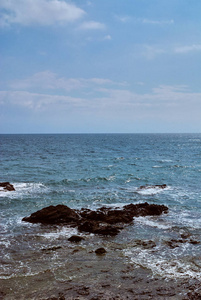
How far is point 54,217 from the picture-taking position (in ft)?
70.0

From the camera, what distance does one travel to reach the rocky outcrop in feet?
63.9

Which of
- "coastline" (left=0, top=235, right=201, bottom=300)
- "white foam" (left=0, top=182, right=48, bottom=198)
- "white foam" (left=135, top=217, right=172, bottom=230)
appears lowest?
"white foam" (left=135, top=217, right=172, bottom=230)

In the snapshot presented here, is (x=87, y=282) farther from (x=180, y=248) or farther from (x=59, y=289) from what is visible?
(x=180, y=248)

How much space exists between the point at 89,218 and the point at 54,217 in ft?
9.71

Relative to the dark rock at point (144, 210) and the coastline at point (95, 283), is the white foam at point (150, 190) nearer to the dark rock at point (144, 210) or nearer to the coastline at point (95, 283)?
the dark rock at point (144, 210)

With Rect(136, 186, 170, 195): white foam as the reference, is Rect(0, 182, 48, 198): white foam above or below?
above

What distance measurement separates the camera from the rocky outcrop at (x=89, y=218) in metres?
19.5

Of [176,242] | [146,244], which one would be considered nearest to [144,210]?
[176,242]

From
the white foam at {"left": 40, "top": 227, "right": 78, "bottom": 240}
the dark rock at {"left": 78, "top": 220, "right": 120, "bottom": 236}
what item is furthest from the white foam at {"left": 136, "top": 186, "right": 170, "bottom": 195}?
the white foam at {"left": 40, "top": 227, "right": 78, "bottom": 240}

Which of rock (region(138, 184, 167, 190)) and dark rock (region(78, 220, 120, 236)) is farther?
rock (region(138, 184, 167, 190))

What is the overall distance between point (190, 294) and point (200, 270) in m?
2.55

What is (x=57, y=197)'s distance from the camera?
29344 mm

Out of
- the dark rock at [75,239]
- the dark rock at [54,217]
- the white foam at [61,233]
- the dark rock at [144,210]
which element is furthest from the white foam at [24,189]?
the dark rock at [75,239]

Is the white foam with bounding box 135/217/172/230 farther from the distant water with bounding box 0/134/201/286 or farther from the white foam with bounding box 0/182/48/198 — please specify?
the white foam with bounding box 0/182/48/198
